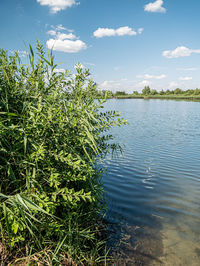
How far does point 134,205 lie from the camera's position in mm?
5766

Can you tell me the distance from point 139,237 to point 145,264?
725 millimetres

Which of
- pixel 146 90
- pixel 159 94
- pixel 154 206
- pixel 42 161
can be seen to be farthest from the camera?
pixel 146 90

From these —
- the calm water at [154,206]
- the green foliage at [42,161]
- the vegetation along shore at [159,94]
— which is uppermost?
the vegetation along shore at [159,94]

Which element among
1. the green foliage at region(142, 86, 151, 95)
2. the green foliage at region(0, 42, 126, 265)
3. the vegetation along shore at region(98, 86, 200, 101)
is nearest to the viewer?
the green foliage at region(0, 42, 126, 265)

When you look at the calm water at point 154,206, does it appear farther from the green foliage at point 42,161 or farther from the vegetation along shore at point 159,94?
the vegetation along shore at point 159,94

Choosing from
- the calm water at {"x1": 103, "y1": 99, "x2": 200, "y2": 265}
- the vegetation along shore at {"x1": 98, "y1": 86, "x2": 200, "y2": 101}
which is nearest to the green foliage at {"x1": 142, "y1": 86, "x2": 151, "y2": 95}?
the vegetation along shore at {"x1": 98, "y1": 86, "x2": 200, "y2": 101}

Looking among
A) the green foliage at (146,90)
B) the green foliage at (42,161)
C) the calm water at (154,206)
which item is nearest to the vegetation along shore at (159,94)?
the green foliage at (146,90)

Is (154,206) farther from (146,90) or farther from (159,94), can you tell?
(146,90)

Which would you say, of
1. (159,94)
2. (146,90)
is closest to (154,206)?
(159,94)

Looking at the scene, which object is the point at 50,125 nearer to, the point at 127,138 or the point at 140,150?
the point at 140,150

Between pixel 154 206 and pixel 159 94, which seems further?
pixel 159 94

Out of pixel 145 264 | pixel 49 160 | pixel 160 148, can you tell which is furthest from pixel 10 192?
pixel 160 148

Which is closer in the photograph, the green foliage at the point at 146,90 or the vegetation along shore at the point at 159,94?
the vegetation along shore at the point at 159,94

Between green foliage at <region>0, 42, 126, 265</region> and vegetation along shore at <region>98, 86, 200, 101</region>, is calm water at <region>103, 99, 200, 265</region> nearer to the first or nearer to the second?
green foliage at <region>0, 42, 126, 265</region>
